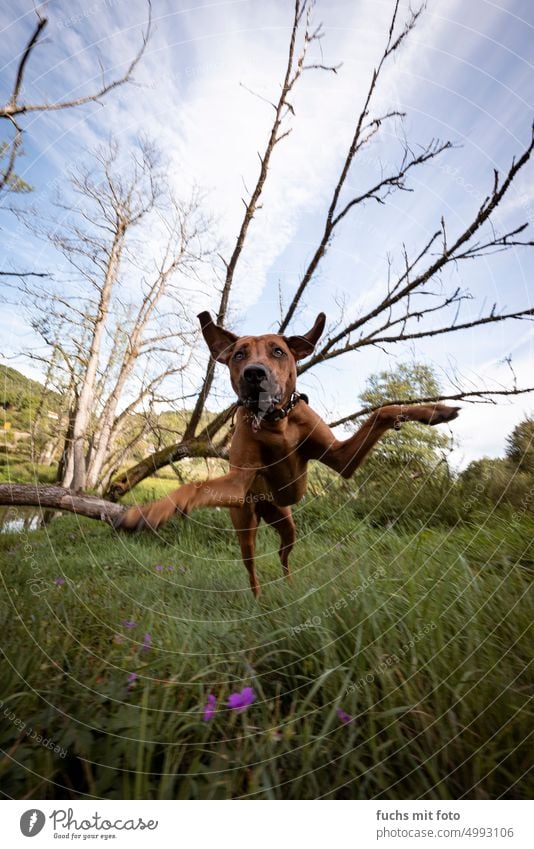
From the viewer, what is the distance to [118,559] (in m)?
4.63

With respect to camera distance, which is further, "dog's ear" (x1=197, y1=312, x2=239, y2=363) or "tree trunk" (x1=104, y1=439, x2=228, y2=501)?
"tree trunk" (x1=104, y1=439, x2=228, y2=501)

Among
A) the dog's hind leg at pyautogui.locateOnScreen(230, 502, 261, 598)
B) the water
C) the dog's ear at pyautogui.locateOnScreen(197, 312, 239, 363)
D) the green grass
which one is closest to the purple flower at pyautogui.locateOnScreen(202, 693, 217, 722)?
the green grass

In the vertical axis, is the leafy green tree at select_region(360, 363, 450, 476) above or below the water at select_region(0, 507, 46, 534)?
above

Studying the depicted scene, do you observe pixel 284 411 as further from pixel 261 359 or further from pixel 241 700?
pixel 241 700

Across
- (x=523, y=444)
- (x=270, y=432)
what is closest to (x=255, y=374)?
(x=270, y=432)

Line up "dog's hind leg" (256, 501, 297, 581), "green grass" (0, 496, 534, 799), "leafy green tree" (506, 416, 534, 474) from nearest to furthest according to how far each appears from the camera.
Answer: "green grass" (0, 496, 534, 799) → "leafy green tree" (506, 416, 534, 474) → "dog's hind leg" (256, 501, 297, 581)

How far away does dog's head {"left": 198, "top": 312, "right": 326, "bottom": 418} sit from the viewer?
2239mm

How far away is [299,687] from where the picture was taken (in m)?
1.74

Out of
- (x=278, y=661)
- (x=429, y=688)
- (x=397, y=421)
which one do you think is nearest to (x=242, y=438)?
(x=397, y=421)

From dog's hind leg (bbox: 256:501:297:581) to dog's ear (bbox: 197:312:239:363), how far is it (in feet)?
6.04

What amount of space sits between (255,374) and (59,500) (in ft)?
9.52

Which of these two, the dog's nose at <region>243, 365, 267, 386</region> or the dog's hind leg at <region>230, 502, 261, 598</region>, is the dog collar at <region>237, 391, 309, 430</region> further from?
the dog's hind leg at <region>230, 502, 261, 598</region>

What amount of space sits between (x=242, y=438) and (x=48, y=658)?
1.70m
